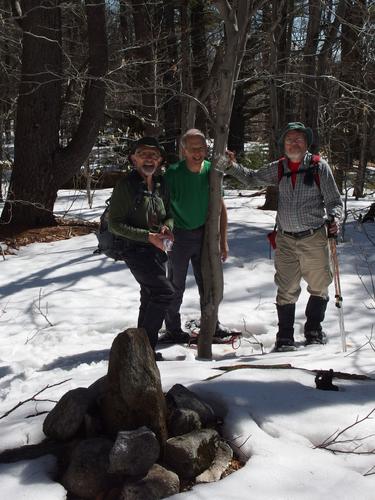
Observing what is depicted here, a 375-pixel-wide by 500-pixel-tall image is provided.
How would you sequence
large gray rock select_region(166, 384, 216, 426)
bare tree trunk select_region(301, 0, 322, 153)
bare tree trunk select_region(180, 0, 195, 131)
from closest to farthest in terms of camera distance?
1. large gray rock select_region(166, 384, 216, 426)
2. bare tree trunk select_region(180, 0, 195, 131)
3. bare tree trunk select_region(301, 0, 322, 153)

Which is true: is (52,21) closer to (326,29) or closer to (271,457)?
(326,29)

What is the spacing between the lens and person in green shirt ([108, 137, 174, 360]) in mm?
4207

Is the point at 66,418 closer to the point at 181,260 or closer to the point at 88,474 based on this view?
the point at 88,474

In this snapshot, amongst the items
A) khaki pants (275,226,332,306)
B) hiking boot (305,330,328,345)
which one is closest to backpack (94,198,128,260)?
khaki pants (275,226,332,306)

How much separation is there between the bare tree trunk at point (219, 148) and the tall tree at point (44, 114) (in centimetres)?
543

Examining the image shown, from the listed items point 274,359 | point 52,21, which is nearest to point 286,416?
point 274,359

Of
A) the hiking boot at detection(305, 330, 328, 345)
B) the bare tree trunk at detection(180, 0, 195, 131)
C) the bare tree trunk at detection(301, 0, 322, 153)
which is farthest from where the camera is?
the bare tree trunk at detection(301, 0, 322, 153)

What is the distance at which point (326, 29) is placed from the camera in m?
11.1

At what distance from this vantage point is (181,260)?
507 centimetres

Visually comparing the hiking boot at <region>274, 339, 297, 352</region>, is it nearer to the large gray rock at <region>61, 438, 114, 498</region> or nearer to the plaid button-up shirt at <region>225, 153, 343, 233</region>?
the plaid button-up shirt at <region>225, 153, 343, 233</region>

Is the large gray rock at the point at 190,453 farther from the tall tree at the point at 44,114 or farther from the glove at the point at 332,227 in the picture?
the tall tree at the point at 44,114

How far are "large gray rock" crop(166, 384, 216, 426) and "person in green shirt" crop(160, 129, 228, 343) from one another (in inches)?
70.5

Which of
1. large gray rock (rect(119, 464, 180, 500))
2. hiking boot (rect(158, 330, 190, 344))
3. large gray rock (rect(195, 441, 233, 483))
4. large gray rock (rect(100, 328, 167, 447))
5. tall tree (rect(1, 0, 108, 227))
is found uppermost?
tall tree (rect(1, 0, 108, 227))

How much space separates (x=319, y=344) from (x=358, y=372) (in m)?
1.16
